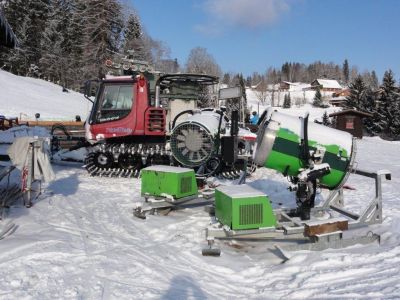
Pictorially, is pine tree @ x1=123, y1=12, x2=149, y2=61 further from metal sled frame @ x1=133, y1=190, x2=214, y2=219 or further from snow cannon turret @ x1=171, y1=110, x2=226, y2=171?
metal sled frame @ x1=133, y1=190, x2=214, y2=219

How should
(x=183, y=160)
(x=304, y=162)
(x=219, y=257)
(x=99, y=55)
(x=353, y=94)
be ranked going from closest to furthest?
(x=219, y=257) < (x=304, y=162) < (x=183, y=160) < (x=99, y=55) < (x=353, y=94)

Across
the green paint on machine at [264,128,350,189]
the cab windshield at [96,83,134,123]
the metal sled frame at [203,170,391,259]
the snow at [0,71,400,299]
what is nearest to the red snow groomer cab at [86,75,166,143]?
the cab windshield at [96,83,134,123]

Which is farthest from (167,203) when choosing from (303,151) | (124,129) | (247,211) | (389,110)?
(389,110)

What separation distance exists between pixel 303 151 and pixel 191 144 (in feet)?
15.4

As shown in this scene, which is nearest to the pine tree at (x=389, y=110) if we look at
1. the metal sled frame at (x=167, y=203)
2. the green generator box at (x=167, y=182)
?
the metal sled frame at (x=167, y=203)

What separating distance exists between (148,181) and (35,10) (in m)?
47.4

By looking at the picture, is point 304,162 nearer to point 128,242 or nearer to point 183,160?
point 128,242

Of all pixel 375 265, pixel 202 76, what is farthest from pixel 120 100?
pixel 375 265

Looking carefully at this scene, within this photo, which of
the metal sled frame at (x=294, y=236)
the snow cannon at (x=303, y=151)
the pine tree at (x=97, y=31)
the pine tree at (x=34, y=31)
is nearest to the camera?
the metal sled frame at (x=294, y=236)

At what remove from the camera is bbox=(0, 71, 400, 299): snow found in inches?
175

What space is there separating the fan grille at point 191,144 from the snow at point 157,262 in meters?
2.70

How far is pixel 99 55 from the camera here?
160 feet

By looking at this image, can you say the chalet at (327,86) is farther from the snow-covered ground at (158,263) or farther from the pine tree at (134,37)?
the snow-covered ground at (158,263)

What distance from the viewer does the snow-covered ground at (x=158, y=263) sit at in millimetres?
4430
